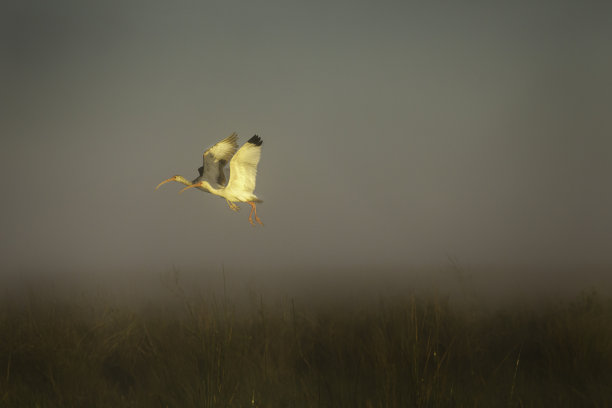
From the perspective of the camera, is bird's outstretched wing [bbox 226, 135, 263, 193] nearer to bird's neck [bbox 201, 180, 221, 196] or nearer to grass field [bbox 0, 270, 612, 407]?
bird's neck [bbox 201, 180, 221, 196]

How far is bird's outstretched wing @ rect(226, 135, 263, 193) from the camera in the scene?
4.66 m

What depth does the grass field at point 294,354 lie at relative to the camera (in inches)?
167

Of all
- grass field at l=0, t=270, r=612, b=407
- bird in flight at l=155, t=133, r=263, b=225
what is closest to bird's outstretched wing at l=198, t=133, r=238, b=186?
bird in flight at l=155, t=133, r=263, b=225

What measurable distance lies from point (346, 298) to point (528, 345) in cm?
237

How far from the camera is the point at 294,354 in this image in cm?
518

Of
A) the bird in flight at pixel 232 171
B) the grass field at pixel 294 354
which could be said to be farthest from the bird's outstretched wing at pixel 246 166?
the grass field at pixel 294 354

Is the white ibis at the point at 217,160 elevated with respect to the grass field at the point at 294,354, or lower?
elevated

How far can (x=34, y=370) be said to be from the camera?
5.30 meters

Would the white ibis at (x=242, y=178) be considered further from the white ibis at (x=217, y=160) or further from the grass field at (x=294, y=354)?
the grass field at (x=294, y=354)

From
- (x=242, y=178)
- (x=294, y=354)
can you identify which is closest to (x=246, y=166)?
(x=242, y=178)

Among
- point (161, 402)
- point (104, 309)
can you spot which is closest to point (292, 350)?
point (161, 402)

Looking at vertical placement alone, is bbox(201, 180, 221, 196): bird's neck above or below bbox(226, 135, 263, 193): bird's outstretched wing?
below

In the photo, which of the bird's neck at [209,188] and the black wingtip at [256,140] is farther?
the black wingtip at [256,140]

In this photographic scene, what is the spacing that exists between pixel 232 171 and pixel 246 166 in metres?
0.16
